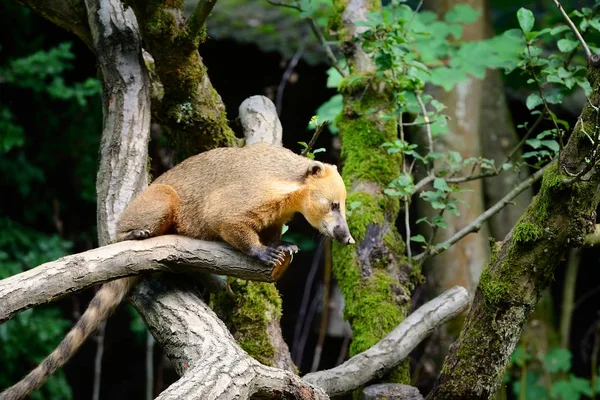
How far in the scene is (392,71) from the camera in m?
4.28

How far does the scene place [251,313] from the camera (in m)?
4.00

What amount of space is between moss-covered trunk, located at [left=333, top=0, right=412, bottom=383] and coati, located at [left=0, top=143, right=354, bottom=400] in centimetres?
64

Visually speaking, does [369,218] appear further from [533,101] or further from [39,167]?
[39,167]

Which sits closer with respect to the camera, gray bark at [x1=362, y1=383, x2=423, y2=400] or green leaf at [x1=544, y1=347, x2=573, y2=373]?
gray bark at [x1=362, y1=383, x2=423, y2=400]

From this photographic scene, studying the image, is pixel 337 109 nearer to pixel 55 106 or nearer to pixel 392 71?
pixel 392 71

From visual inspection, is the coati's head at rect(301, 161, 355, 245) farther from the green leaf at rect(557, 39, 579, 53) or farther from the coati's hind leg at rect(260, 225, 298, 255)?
the green leaf at rect(557, 39, 579, 53)

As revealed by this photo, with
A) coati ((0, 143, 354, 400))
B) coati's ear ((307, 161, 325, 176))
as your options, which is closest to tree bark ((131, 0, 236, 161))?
coati ((0, 143, 354, 400))

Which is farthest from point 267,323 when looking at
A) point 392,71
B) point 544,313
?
point 544,313

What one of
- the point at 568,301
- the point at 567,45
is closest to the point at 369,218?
the point at 567,45

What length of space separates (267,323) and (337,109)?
2.03m

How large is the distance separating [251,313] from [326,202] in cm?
97

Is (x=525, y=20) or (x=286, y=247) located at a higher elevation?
(x=525, y=20)

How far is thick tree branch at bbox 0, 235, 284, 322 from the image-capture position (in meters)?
2.70

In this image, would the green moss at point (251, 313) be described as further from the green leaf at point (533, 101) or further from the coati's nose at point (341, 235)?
the green leaf at point (533, 101)
